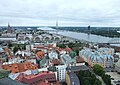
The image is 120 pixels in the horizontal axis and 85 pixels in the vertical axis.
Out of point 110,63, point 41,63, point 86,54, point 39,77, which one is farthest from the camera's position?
point 86,54

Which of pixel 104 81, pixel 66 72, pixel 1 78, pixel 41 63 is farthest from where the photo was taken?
pixel 41 63

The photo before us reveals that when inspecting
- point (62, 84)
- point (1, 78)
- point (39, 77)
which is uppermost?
point (1, 78)

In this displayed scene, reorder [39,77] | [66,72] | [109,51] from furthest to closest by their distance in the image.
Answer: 1. [109,51]
2. [66,72]
3. [39,77]

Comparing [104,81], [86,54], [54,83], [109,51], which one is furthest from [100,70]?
[109,51]

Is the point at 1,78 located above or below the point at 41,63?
above

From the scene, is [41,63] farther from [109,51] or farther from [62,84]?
[109,51]

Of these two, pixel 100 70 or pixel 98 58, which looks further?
pixel 98 58

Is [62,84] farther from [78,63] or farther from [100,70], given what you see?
[78,63]

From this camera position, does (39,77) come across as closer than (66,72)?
Yes

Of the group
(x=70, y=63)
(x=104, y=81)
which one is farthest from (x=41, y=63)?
(x=104, y=81)
